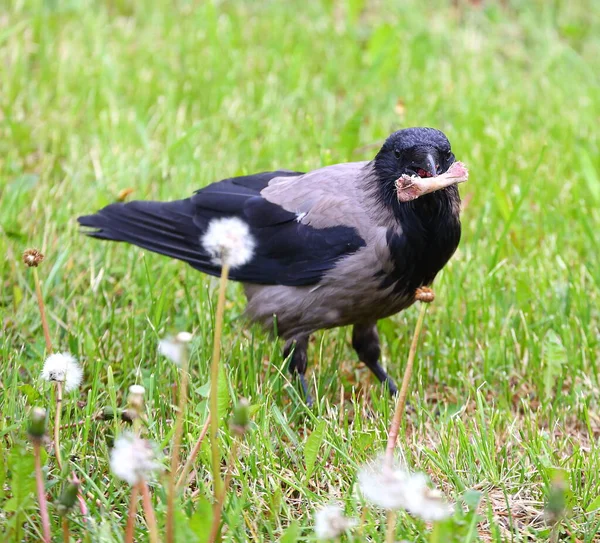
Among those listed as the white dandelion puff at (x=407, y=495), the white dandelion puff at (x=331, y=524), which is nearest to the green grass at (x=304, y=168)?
the white dandelion puff at (x=331, y=524)

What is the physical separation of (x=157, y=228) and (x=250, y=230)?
423 mm

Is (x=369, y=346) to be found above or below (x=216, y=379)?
below

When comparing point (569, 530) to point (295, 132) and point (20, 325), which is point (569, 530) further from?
point (295, 132)

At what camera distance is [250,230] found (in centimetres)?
376

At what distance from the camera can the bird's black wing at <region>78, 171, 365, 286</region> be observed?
3.52m

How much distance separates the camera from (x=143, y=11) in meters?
6.72

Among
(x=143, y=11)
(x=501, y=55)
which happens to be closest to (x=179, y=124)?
(x=143, y=11)

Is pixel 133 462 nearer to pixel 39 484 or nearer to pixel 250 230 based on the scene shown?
pixel 39 484

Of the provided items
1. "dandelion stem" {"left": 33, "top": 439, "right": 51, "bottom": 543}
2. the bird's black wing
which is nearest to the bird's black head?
the bird's black wing

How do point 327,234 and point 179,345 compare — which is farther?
point 327,234

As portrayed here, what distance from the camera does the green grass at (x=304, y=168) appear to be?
2.82 metres

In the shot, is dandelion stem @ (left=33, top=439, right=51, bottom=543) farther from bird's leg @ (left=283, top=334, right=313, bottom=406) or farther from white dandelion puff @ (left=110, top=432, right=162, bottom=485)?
bird's leg @ (left=283, top=334, right=313, bottom=406)

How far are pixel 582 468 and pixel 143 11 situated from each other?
5077mm

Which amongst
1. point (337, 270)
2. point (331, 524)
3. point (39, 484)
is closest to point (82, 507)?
point (39, 484)
